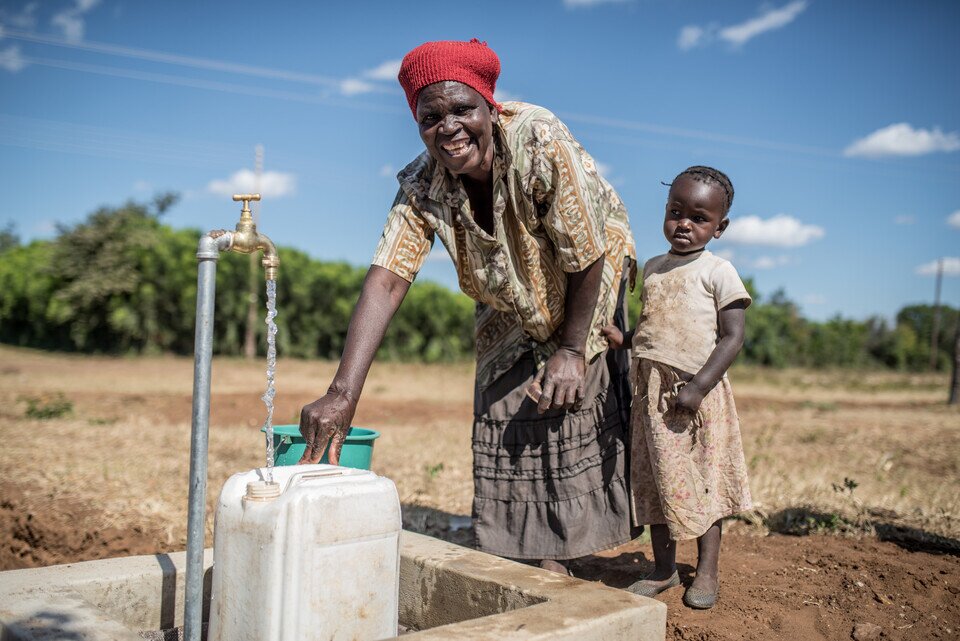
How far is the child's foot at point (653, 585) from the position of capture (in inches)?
108

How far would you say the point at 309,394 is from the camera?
439 inches

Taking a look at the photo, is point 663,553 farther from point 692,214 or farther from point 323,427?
point 323,427

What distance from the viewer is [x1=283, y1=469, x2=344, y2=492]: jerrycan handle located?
189 cm

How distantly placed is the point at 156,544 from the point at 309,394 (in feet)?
24.2

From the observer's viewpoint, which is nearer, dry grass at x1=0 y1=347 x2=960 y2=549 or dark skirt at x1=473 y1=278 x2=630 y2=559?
dark skirt at x1=473 y1=278 x2=630 y2=559

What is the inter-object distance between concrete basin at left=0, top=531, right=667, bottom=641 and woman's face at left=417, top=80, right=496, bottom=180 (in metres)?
1.23

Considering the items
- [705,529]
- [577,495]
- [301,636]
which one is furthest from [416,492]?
[301,636]

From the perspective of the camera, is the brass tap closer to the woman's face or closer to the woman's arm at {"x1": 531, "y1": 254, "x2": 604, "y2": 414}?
the woman's face

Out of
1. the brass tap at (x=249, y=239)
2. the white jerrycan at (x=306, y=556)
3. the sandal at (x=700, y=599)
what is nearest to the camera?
the white jerrycan at (x=306, y=556)

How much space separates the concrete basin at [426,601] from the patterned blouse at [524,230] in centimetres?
80

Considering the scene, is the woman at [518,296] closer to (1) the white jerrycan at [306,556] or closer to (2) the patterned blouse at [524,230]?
(2) the patterned blouse at [524,230]

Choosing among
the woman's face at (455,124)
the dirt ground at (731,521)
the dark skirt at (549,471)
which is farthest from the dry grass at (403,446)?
the woman's face at (455,124)

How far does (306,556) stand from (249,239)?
0.80m

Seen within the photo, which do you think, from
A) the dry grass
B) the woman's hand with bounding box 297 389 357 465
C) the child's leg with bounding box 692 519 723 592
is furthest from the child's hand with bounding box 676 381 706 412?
the dry grass
